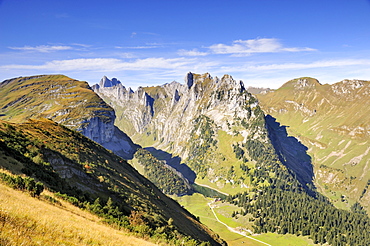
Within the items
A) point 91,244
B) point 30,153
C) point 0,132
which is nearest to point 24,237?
point 91,244

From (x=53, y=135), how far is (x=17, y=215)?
52.2 m

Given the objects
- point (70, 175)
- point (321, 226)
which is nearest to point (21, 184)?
point (70, 175)

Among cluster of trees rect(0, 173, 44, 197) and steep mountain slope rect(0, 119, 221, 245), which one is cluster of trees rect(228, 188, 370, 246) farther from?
cluster of trees rect(0, 173, 44, 197)

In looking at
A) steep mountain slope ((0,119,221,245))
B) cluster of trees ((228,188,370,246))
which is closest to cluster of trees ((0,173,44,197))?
steep mountain slope ((0,119,221,245))

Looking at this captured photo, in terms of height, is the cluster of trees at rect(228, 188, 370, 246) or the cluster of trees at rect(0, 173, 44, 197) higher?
the cluster of trees at rect(0, 173, 44, 197)

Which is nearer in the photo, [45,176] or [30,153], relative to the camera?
[45,176]

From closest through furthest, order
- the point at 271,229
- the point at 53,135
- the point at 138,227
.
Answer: the point at 138,227, the point at 53,135, the point at 271,229

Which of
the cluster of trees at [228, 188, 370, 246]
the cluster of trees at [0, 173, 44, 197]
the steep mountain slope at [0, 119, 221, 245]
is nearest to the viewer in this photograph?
the cluster of trees at [0, 173, 44, 197]

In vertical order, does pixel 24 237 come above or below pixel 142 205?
above

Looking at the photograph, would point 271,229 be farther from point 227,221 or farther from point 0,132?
point 0,132

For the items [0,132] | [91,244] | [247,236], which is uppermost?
[0,132]

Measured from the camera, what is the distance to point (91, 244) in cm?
1761

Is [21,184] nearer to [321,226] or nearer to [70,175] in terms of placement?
[70,175]

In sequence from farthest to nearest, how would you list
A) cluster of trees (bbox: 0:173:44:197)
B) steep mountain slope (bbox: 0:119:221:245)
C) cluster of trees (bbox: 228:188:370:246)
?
cluster of trees (bbox: 228:188:370:246)
steep mountain slope (bbox: 0:119:221:245)
cluster of trees (bbox: 0:173:44:197)
